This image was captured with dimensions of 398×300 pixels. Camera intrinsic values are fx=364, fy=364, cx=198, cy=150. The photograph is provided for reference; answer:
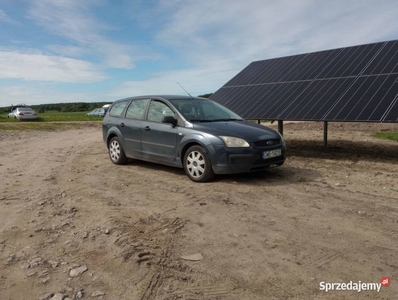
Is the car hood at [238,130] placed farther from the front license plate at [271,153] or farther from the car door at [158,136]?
the car door at [158,136]

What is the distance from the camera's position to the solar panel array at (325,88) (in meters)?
8.47

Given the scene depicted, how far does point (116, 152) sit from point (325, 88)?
5.80 m

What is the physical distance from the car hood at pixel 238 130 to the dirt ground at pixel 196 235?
84cm

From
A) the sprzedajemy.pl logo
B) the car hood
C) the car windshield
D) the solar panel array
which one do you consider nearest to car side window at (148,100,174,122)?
the car windshield

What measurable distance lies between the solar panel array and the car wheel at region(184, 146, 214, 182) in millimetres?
3518

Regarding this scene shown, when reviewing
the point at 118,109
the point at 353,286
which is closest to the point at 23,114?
the point at 118,109

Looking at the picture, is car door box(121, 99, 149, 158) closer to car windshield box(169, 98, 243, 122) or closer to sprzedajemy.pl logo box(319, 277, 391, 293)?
car windshield box(169, 98, 243, 122)

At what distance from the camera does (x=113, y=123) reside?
9.00m

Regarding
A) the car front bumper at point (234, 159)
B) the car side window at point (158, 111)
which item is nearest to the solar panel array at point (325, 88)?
the car front bumper at point (234, 159)

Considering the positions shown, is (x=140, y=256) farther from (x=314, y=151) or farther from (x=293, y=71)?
(x=293, y=71)

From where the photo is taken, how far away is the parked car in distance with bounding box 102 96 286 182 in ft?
21.4

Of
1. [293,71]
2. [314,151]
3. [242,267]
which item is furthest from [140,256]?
[293,71]

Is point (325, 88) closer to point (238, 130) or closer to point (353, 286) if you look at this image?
point (238, 130)

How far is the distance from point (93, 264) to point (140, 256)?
0.45 m
